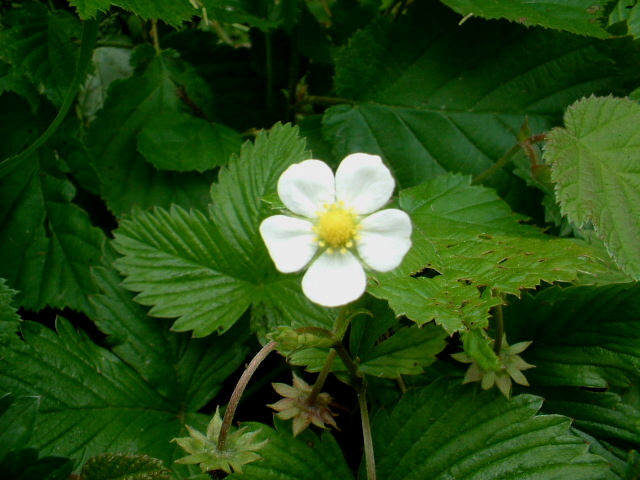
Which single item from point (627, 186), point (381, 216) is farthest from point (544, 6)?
point (381, 216)

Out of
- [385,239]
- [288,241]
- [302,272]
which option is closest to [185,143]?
[302,272]

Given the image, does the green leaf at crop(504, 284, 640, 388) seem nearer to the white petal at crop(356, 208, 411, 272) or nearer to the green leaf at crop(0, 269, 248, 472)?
the white petal at crop(356, 208, 411, 272)

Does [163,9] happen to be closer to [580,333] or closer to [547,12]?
[547,12]

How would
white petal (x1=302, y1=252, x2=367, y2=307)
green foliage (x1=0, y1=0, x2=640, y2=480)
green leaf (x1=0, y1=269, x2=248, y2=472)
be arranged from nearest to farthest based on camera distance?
white petal (x1=302, y1=252, x2=367, y2=307), green foliage (x1=0, y1=0, x2=640, y2=480), green leaf (x1=0, y1=269, x2=248, y2=472)

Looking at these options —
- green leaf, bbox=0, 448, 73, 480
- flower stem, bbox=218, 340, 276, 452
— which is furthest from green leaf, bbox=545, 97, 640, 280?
green leaf, bbox=0, 448, 73, 480

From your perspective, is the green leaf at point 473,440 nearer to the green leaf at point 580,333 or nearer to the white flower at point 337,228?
the green leaf at point 580,333

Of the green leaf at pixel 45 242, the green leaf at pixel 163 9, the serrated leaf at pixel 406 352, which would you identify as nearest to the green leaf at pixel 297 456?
the serrated leaf at pixel 406 352
